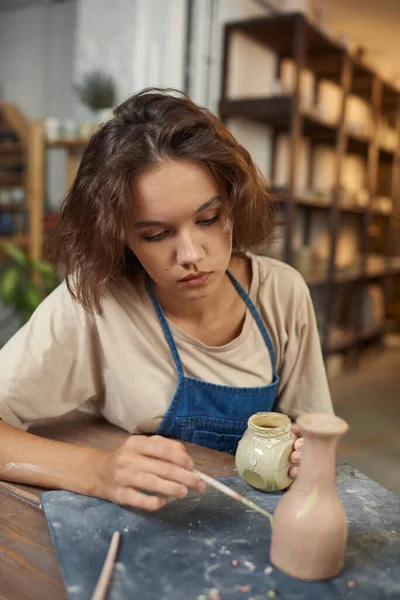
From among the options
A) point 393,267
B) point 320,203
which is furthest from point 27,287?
point 393,267

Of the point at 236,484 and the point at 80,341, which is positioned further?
the point at 80,341

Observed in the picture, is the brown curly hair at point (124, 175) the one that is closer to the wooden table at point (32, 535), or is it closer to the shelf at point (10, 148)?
the wooden table at point (32, 535)

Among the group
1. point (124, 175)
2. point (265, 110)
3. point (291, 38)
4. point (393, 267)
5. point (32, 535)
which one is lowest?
point (393, 267)

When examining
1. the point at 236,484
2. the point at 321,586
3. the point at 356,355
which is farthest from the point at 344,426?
the point at 356,355

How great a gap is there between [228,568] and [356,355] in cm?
454

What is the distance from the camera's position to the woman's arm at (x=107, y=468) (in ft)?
2.83

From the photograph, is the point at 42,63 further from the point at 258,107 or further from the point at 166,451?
the point at 166,451

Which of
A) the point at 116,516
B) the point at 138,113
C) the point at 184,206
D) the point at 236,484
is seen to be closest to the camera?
the point at 116,516

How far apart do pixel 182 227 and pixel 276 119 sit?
3.08 m

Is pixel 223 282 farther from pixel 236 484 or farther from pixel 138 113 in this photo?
pixel 236 484

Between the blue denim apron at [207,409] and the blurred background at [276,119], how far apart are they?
1.27 meters

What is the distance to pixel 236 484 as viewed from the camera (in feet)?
3.36

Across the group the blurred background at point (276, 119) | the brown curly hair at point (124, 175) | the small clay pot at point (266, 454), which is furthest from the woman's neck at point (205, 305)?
the blurred background at point (276, 119)

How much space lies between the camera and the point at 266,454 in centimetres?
99
